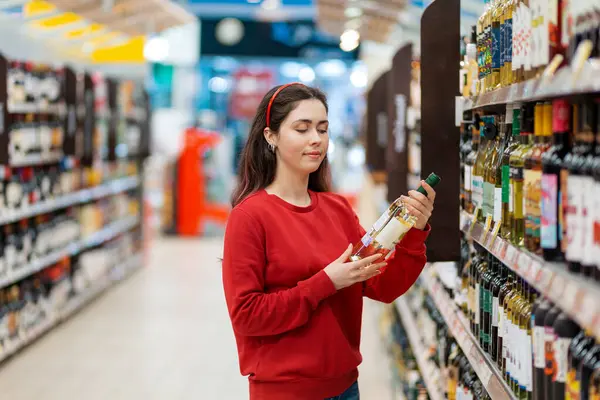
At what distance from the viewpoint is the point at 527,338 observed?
1.99 metres

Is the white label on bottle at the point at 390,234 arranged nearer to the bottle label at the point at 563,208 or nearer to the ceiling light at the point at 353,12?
the bottle label at the point at 563,208

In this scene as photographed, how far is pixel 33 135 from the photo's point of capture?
637 cm

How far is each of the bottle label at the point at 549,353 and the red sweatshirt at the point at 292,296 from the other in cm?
68

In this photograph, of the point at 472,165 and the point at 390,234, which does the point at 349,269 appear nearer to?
the point at 390,234

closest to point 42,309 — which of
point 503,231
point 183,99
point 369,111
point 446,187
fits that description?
point 369,111

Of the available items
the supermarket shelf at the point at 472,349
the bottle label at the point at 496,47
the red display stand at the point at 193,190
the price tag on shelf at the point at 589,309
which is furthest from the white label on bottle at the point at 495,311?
the red display stand at the point at 193,190

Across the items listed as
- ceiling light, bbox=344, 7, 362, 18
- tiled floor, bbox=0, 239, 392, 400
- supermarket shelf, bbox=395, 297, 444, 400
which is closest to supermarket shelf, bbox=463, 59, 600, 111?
supermarket shelf, bbox=395, 297, 444, 400

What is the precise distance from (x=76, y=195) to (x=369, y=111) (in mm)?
2804

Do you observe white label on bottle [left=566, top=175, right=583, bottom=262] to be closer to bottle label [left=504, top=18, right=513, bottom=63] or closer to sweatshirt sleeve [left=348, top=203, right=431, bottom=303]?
bottle label [left=504, top=18, right=513, bottom=63]

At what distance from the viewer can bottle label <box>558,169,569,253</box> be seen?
5.40ft

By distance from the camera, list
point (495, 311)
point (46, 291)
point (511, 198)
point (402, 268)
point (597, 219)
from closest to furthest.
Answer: point (597, 219) → point (511, 198) → point (495, 311) → point (402, 268) → point (46, 291)

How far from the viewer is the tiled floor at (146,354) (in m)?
5.34

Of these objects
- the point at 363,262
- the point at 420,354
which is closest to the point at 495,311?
the point at 363,262

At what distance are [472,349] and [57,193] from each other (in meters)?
5.15
